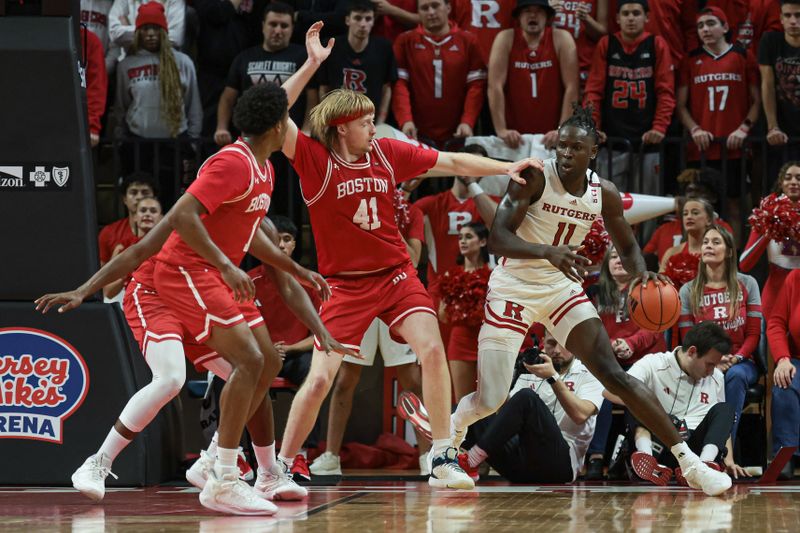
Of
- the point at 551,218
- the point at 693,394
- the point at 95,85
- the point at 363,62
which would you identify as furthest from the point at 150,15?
the point at 693,394

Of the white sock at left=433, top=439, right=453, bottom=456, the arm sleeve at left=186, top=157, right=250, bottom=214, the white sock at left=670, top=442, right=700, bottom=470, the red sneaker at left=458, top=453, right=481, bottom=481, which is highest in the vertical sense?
the arm sleeve at left=186, top=157, right=250, bottom=214

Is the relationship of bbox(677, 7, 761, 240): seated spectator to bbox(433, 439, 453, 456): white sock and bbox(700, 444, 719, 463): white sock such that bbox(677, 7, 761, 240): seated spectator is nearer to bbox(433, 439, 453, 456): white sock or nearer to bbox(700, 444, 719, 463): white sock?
bbox(700, 444, 719, 463): white sock

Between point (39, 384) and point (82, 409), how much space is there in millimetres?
313

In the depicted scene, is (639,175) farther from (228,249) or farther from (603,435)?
(228,249)

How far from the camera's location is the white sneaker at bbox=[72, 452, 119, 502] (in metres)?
6.27

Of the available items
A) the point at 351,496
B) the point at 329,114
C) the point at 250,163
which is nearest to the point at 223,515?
the point at 351,496

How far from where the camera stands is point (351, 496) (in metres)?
6.68

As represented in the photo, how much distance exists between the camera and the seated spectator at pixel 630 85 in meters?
10.2

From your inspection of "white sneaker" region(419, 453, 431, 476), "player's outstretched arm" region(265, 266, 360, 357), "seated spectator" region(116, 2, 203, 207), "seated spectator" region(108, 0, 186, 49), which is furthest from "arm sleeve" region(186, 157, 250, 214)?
"seated spectator" region(108, 0, 186, 49)

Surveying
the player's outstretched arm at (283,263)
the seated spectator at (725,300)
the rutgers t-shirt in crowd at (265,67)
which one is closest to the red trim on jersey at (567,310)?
the player's outstretched arm at (283,263)

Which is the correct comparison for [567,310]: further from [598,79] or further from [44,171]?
[598,79]

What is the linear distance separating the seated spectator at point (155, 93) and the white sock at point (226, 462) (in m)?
4.81

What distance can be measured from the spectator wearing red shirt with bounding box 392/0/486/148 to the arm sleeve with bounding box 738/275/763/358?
287 centimetres

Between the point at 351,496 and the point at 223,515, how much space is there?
105cm
